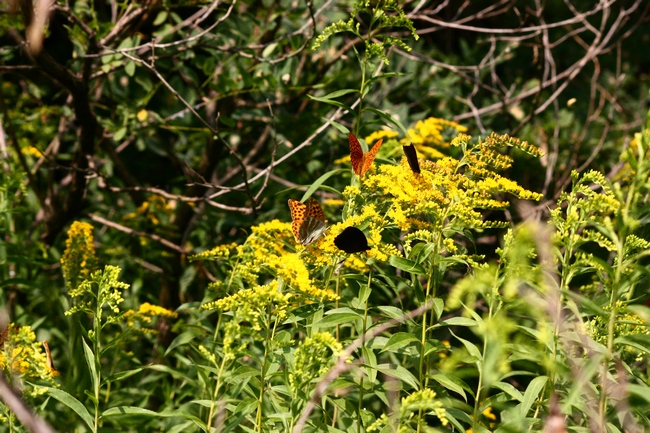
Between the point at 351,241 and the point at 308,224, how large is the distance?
0.25 m

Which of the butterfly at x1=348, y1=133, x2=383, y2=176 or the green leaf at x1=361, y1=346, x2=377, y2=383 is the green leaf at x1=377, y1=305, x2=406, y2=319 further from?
the butterfly at x1=348, y1=133, x2=383, y2=176

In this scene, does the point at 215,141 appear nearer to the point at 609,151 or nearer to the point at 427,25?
the point at 427,25

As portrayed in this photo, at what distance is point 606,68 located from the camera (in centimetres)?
690

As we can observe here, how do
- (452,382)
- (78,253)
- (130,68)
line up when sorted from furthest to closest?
(130,68) < (78,253) < (452,382)

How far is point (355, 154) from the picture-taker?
7.61 feet

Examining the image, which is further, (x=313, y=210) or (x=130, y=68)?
(x=130, y=68)

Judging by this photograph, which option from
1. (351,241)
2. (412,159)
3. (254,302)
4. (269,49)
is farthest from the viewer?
(269,49)

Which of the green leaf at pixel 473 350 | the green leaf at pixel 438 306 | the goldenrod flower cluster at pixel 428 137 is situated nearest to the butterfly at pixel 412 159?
the green leaf at pixel 438 306

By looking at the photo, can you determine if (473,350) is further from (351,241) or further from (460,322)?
(351,241)

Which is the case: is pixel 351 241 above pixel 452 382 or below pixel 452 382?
above

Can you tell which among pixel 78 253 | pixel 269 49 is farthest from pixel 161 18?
pixel 78 253

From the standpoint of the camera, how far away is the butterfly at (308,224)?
2.32 m

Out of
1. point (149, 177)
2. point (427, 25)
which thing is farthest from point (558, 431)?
point (427, 25)

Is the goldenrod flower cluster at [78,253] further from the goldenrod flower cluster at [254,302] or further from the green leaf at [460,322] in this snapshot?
the green leaf at [460,322]
